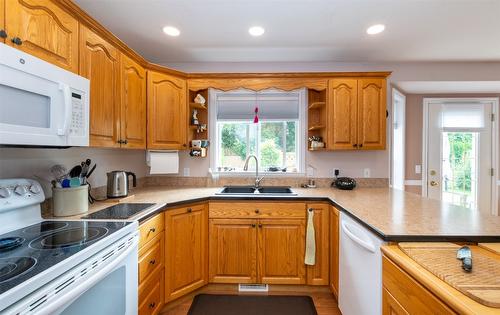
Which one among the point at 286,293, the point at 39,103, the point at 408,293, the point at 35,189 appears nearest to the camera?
the point at 408,293

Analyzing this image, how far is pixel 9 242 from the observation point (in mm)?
977

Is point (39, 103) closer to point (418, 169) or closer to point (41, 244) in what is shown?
point (41, 244)

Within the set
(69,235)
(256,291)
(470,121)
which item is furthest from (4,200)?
(470,121)

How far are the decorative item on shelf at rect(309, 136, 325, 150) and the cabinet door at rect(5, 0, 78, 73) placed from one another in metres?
2.16

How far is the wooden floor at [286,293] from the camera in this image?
1888mm

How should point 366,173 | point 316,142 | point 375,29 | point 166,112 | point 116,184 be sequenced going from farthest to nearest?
point 366,173 → point 316,142 → point 166,112 → point 375,29 → point 116,184

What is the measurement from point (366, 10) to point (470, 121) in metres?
2.70

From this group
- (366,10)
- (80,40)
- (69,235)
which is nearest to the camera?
(69,235)

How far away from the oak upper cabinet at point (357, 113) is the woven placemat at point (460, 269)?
148 centimetres

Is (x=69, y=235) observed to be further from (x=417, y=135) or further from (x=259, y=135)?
(x=417, y=135)

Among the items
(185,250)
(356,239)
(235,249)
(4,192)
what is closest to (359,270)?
(356,239)

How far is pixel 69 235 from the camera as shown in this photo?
110 cm

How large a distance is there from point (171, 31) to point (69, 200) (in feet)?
5.30

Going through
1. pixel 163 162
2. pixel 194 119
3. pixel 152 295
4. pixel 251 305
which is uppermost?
pixel 194 119
